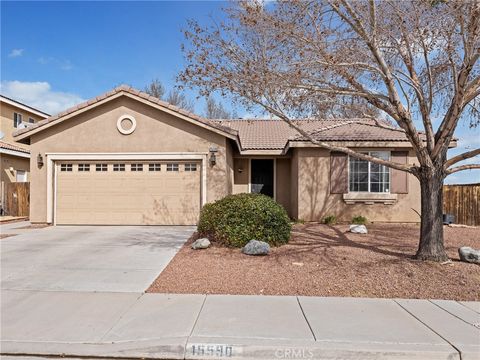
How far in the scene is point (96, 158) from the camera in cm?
1231

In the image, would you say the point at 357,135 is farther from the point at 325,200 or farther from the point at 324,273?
the point at 324,273

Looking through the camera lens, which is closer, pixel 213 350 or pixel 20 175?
pixel 213 350

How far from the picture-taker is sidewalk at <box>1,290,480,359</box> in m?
3.81

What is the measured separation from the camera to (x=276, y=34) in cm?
749

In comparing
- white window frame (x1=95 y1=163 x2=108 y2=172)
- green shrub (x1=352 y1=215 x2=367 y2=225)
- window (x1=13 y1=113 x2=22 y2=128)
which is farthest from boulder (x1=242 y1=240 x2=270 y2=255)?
window (x1=13 y1=113 x2=22 y2=128)

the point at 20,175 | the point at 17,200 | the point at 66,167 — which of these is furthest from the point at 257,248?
the point at 20,175

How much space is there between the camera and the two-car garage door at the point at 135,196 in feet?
40.6

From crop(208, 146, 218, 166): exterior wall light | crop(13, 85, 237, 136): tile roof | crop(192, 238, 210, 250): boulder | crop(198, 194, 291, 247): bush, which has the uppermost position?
crop(13, 85, 237, 136): tile roof

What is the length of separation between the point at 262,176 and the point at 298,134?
240cm

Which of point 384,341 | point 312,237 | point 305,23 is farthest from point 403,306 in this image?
point 305,23

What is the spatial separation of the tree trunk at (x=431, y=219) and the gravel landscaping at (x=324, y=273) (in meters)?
0.24

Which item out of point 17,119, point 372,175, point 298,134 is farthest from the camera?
point 17,119

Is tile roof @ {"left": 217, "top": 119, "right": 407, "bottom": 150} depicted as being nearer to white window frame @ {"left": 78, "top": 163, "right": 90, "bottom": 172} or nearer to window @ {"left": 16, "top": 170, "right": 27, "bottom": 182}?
white window frame @ {"left": 78, "top": 163, "right": 90, "bottom": 172}

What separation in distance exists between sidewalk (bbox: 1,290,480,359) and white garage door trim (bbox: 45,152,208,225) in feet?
23.3
